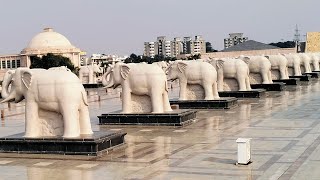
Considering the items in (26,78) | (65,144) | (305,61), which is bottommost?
(65,144)

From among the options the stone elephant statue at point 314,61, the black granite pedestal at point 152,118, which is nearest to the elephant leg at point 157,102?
the black granite pedestal at point 152,118

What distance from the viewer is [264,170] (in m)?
10.5

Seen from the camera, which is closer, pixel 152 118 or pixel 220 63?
pixel 152 118

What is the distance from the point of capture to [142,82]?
57.7 ft

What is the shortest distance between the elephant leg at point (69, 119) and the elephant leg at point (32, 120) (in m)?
0.86

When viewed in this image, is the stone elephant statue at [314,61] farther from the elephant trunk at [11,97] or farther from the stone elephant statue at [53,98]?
the elephant trunk at [11,97]

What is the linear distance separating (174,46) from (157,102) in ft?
488

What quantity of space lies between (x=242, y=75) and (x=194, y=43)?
136 m

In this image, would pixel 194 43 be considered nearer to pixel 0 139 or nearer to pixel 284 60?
pixel 284 60

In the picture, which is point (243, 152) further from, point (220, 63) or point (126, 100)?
point (220, 63)

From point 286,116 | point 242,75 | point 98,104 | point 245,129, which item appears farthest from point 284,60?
point 245,129

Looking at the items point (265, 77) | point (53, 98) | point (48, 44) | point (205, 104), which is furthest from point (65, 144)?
point (48, 44)

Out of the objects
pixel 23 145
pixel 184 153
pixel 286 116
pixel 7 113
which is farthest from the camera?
pixel 7 113

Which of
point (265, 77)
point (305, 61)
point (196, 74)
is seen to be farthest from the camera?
point (305, 61)
